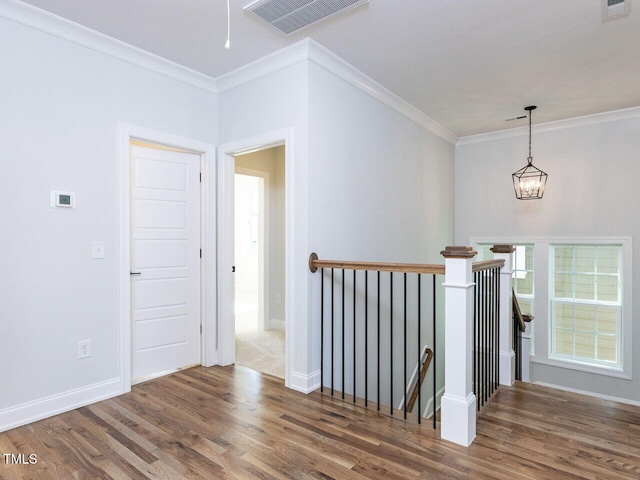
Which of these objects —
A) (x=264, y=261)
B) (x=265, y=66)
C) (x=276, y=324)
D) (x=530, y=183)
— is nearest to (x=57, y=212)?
(x=265, y=66)

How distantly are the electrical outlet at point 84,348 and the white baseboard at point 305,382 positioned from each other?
4.81ft

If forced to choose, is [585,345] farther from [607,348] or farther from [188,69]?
[188,69]

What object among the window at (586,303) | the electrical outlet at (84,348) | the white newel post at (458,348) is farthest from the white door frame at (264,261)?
the window at (586,303)

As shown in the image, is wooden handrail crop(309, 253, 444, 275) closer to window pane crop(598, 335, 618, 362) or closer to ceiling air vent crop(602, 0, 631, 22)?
ceiling air vent crop(602, 0, 631, 22)

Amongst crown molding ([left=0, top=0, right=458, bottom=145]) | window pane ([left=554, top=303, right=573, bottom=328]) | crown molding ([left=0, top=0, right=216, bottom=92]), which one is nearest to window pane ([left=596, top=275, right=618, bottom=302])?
window pane ([left=554, top=303, right=573, bottom=328])

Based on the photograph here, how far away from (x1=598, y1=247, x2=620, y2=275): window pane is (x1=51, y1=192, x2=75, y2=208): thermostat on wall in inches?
224

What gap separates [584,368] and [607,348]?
1.26 feet

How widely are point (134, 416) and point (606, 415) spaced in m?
3.22

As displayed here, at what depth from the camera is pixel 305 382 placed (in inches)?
114

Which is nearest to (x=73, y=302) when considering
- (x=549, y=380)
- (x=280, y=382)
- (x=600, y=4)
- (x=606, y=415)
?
(x=280, y=382)

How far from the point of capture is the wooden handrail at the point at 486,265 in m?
2.46

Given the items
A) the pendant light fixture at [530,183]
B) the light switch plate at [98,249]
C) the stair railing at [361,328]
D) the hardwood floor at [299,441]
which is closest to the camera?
Answer: the hardwood floor at [299,441]

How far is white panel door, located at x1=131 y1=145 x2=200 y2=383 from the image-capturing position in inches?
123

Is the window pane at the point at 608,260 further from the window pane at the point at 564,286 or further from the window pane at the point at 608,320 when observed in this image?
the window pane at the point at 608,320
